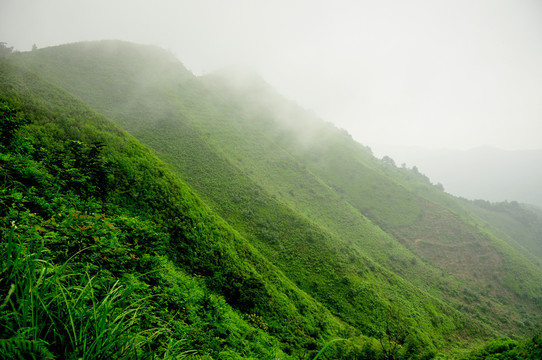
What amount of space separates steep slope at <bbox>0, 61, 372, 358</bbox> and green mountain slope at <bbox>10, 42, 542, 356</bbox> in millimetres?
6522

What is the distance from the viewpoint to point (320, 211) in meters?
40.2

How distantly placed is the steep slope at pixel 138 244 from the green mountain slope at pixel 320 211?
6.52 m

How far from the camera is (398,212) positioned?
5216 cm

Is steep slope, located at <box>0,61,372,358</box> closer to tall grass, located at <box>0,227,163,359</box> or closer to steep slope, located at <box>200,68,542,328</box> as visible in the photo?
tall grass, located at <box>0,227,163,359</box>

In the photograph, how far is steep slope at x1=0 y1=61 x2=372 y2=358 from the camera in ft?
12.0

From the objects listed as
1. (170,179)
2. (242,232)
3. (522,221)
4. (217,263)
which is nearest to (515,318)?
(242,232)

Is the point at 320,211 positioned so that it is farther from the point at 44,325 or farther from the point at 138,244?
the point at 44,325

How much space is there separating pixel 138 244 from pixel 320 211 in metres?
36.0

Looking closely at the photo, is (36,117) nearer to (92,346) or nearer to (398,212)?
(92,346)

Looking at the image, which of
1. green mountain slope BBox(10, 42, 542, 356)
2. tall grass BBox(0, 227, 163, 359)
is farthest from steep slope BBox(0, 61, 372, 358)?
green mountain slope BBox(10, 42, 542, 356)

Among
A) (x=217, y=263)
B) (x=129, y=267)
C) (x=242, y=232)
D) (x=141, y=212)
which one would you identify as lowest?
(x=242, y=232)

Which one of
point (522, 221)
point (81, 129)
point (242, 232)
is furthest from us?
point (522, 221)

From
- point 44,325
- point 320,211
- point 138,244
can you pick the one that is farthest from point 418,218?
point 44,325

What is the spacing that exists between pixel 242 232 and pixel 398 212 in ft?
154
